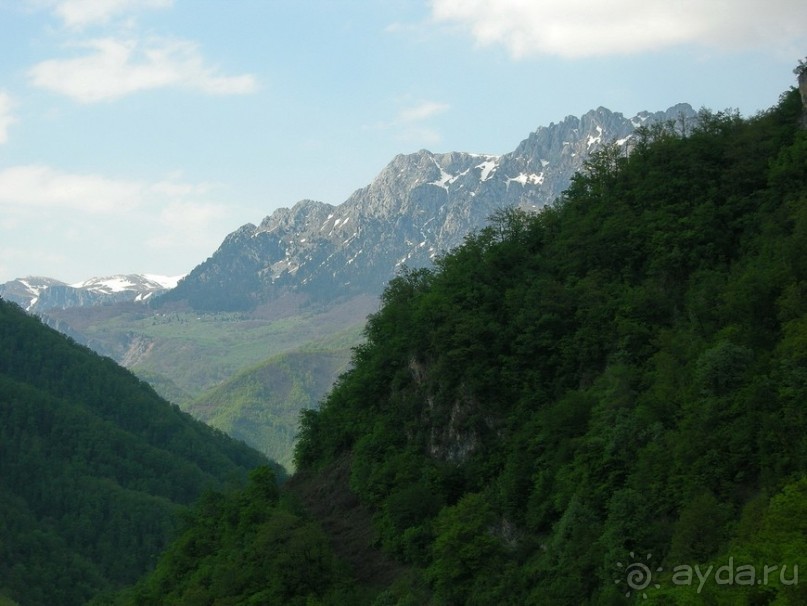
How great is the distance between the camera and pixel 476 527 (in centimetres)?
5869

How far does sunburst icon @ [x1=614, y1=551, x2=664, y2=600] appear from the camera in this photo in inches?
1802

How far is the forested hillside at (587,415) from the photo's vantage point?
4803 centimetres

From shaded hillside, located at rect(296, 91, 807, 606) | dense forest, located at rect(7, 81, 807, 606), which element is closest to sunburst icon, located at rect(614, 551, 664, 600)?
dense forest, located at rect(7, 81, 807, 606)

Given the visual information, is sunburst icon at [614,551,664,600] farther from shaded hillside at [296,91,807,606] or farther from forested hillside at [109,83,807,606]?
shaded hillside at [296,91,807,606]

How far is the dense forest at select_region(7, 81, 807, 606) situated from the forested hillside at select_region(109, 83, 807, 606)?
0.15 m

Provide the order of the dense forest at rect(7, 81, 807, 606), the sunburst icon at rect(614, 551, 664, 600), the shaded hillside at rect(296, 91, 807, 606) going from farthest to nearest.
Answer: the dense forest at rect(7, 81, 807, 606), the shaded hillside at rect(296, 91, 807, 606), the sunburst icon at rect(614, 551, 664, 600)

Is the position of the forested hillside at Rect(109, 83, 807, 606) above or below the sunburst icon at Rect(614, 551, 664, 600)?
above

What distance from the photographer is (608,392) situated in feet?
196

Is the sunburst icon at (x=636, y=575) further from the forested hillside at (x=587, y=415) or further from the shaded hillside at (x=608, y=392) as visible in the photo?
the shaded hillside at (x=608, y=392)

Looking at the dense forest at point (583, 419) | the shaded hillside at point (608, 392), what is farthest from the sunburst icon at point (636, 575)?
the shaded hillside at point (608, 392)

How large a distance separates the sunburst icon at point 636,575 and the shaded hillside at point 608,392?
0.66 feet

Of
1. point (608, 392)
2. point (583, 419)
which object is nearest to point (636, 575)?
point (608, 392)

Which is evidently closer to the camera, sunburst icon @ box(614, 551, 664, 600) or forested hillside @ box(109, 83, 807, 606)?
sunburst icon @ box(614, 551, 664, 600)

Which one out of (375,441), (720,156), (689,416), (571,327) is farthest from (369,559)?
(720,156)
